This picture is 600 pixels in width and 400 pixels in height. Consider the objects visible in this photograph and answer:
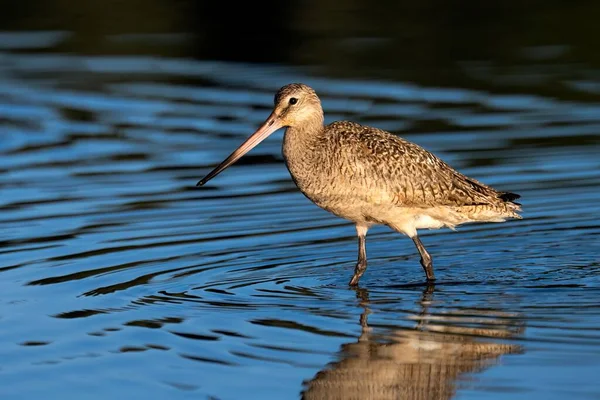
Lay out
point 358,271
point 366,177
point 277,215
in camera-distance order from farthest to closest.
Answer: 1. point 277,215
2. point 358,271
3. point 366,177

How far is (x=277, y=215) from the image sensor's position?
40.7ft

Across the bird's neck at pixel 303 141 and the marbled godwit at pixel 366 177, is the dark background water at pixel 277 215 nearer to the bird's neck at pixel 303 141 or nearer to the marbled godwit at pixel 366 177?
the marbled godwit at pixel 366 177

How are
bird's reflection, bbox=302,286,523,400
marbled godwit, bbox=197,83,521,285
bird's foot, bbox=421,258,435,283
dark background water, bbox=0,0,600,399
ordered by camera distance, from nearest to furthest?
bird's reflection, bbox=302,286,523,400 < dark background water, bbox=0,0,600,399 < marbled godwit, bbox=197,83,521,285 < bird's foot, bbox=421,258,435,283

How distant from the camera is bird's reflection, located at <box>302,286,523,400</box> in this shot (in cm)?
777

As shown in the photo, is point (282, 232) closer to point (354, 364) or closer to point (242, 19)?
point (354, 364)

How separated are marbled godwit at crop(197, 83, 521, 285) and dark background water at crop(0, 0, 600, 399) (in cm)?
39

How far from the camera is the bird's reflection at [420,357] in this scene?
25.5 ft

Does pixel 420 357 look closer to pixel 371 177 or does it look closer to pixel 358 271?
pixel 358 271

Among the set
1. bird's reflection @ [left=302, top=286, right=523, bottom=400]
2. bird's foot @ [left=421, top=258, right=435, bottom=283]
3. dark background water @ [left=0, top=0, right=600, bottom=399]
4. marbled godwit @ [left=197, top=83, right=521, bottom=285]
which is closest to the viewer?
bird's reflection @ [left=302, top=286, right=523, bottom=400]

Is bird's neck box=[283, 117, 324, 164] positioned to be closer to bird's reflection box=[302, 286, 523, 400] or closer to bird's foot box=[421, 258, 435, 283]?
bird's foot box=[421, 258, 435, 283]

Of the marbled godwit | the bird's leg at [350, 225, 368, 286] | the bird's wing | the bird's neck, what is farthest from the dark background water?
the bird's neck

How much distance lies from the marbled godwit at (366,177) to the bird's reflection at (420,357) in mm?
1251

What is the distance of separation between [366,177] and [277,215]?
2162mm

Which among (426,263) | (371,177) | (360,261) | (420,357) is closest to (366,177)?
(371,177)
